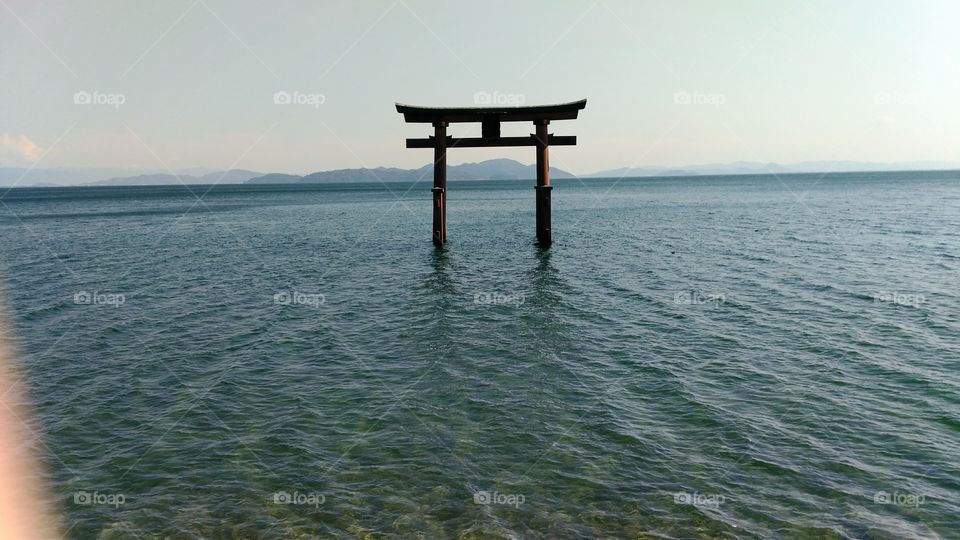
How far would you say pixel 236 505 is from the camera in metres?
7.93

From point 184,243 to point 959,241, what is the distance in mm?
52154

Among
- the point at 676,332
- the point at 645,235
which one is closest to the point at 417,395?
the point at 676,332

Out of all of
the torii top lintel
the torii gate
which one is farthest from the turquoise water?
the torii top lintel

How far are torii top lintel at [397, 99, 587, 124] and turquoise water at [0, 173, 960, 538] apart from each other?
7906mm

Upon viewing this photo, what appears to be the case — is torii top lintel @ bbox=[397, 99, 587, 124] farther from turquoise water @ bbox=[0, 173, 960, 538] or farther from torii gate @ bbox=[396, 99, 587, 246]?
turquoise water @ bbox=[0, 173, 960, 538]

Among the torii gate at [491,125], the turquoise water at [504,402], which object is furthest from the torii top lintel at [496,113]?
the turquoise water at [504,402]

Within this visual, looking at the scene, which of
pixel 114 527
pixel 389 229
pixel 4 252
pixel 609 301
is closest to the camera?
pixel 114 527

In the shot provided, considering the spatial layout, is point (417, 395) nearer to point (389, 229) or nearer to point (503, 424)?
point (503, 424)

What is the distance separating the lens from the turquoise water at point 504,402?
7.77 metres

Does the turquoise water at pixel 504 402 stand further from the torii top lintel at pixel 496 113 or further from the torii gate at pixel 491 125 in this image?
the torii top lintel at pixel 496 113

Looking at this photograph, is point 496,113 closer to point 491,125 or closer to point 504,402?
point 491,125

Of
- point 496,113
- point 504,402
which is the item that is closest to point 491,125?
point 496,113

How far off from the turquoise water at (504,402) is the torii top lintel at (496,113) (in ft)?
25.9

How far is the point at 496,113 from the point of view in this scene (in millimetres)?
27375
